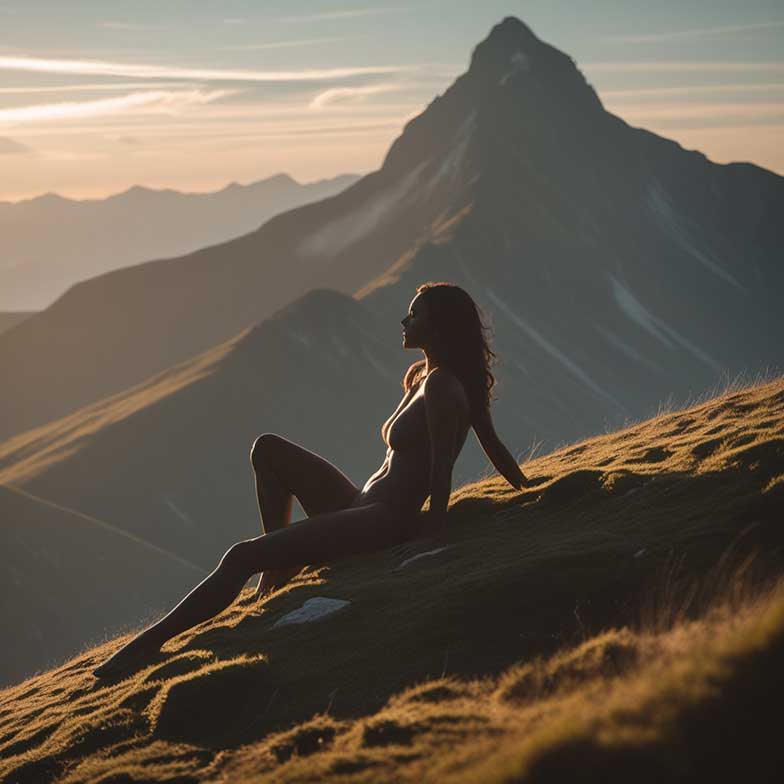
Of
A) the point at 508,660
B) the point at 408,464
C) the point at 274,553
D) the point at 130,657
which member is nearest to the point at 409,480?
the point at 408,464

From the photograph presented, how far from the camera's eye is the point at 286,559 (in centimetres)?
1194

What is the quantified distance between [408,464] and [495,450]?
1.63m

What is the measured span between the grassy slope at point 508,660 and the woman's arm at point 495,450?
1.19ft

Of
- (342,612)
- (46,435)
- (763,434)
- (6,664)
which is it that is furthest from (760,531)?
(46,435)

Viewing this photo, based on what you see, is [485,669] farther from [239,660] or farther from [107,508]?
[107,508]

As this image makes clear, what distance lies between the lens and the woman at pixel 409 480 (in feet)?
38.4

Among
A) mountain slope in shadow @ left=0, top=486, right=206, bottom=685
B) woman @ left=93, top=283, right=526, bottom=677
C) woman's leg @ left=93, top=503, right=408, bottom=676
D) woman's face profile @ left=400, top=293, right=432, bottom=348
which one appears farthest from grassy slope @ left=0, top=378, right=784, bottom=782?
mountain slope in shadow @ left=0, top=486, right=206, bottom=685

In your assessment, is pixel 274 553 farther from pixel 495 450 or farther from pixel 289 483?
pixel 495 450

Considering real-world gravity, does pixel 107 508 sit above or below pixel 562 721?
below

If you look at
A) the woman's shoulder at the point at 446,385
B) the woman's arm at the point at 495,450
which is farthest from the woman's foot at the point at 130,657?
the woman's arm at the point at 495,450

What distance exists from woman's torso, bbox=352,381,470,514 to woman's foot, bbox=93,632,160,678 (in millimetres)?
3152

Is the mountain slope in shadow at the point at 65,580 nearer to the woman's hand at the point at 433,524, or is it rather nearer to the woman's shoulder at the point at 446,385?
the woman's hand at the point at 433,524

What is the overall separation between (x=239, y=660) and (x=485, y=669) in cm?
292

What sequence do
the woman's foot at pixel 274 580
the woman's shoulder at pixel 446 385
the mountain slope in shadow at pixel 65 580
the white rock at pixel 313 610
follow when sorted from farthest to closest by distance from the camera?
the mountain slope in shadow at pixel 65 580, the woman's foot at pixel 274 580, the woman's shoulder at pixel 446 385, the white rock at pixel 313 610
